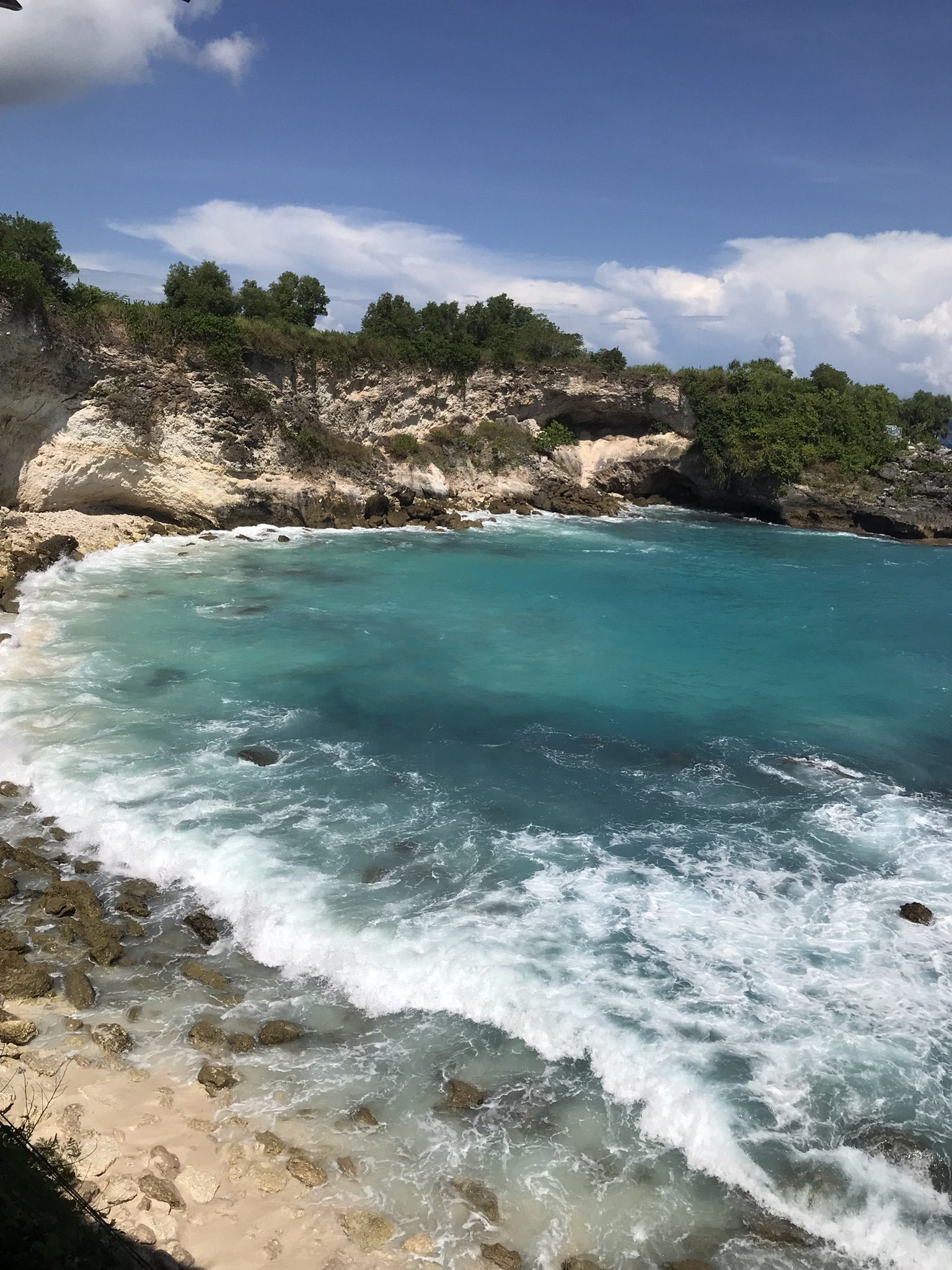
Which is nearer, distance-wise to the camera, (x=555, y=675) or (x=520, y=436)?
(x=555, y=675)

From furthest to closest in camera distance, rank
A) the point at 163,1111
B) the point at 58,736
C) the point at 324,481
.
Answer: the point at 324,481
the point at 58,736
the point at 163,1111

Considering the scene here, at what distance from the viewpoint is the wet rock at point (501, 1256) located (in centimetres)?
767

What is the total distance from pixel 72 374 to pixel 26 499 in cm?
569

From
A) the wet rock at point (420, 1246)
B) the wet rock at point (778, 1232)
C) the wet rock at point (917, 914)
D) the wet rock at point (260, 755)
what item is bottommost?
the wet rock at point (420, 1246)

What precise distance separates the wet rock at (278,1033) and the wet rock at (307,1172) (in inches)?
71.3

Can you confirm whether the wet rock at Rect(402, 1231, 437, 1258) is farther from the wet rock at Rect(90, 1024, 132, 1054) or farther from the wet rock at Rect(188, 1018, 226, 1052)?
the wet rock at Rect(90, 1024, 132, 1054)

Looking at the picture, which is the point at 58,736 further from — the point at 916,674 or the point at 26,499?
the point at 916,674

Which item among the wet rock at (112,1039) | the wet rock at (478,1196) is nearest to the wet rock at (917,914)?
the wet rock at (478,1196)

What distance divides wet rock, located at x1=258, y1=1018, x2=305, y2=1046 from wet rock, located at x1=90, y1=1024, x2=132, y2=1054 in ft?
5.06

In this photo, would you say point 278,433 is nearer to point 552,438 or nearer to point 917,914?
point 552,438

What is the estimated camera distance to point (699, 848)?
575 inches

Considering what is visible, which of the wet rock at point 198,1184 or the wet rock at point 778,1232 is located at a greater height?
the wet rock at point 198,1184

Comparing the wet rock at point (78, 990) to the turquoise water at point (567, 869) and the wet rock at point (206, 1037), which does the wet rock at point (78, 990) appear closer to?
the wet rock at point (206, 1037)

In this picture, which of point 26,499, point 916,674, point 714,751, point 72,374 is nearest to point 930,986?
point 714,751
